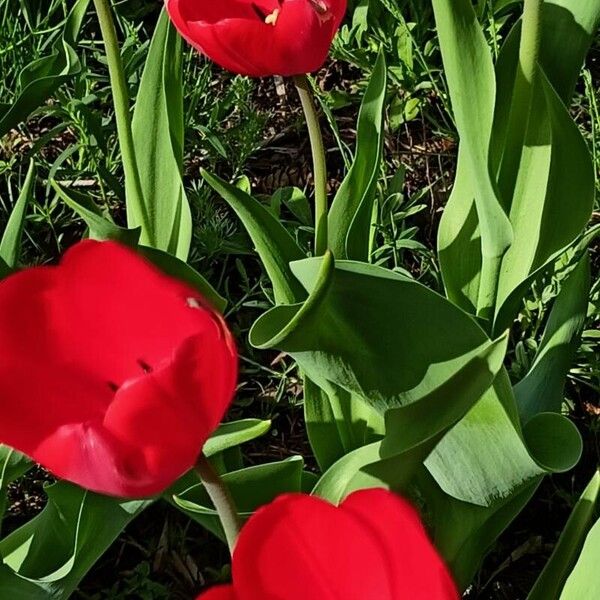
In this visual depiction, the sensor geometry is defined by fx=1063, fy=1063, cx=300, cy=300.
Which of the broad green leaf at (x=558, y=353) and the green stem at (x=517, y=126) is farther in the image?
the broad green leaf at (x=558, y=353)

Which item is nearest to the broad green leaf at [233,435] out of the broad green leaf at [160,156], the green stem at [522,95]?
the broad green leaf at [160,156]

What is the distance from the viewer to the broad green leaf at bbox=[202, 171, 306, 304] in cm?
111

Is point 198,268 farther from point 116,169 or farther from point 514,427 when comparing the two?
point 514,427

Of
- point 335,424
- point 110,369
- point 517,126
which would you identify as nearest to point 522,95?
point 517,126

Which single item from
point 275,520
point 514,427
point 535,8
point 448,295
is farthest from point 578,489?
point 275,520

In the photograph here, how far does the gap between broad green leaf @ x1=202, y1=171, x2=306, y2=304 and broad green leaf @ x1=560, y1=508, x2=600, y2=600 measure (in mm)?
449

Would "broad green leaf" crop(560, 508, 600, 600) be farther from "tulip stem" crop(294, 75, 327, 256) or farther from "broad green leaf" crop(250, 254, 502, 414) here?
"tulip stem" crop(294, 75, 327, 256)

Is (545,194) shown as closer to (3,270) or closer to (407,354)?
(407,354)

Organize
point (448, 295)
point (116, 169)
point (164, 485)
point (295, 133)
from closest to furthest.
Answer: point (164, 485)
point (448, 295)
point (116, 169)
point (295, 133)

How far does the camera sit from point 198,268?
5.82ft

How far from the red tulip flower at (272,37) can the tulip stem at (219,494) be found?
41 centimetres

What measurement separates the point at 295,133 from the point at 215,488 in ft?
4.25

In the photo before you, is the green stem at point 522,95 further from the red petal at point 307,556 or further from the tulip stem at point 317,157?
the red petal at point 307,556

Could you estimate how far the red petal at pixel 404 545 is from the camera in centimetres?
68
